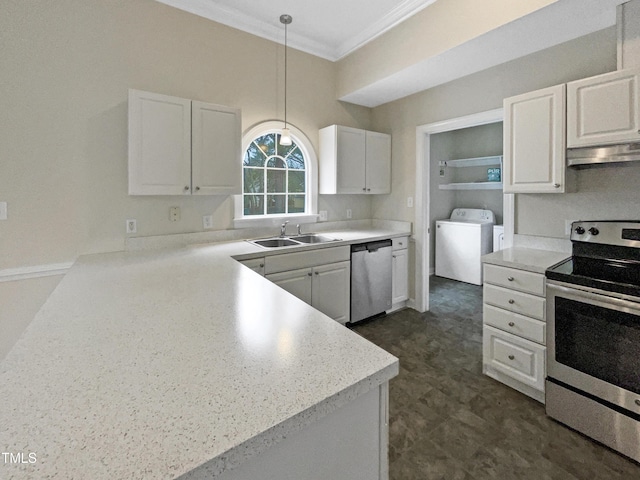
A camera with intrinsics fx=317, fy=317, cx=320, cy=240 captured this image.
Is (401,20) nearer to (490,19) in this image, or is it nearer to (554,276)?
(490,19)

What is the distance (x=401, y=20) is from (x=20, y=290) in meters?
3.74

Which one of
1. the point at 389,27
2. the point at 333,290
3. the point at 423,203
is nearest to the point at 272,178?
the point at 333,290

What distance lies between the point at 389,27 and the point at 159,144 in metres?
2.36

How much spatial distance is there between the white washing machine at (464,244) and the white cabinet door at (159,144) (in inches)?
154

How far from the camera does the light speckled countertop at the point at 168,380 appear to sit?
1.80 feet

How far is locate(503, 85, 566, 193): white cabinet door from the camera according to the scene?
7.04 feet

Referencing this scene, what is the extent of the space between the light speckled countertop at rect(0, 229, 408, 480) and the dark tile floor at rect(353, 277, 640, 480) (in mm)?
1140

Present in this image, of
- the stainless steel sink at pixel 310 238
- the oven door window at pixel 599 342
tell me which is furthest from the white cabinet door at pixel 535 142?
the stainless steel sink at pixel 310 238

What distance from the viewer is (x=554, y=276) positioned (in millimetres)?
1895

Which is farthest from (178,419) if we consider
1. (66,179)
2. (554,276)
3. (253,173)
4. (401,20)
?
(401,20)

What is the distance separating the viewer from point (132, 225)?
8.52 ft

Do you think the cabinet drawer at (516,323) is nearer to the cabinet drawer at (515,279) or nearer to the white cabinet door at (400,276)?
the cabinet drawer at (515,279)

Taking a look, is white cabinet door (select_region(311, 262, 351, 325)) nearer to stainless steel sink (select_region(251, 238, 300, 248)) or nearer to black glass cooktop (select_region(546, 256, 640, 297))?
stainless steel sink (select_region(251, 238, 300, 248))

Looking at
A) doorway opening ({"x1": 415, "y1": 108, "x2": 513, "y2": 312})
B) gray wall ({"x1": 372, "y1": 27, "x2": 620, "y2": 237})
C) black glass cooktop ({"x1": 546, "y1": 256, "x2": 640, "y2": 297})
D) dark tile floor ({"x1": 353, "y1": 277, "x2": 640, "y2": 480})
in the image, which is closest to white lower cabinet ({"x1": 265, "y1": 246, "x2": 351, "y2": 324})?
dark tile floor ({"x1": 353, "y1": 277, "x2": 640, "y2": 480})
